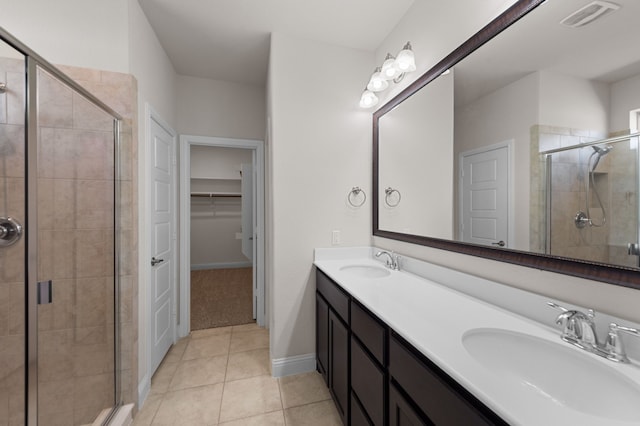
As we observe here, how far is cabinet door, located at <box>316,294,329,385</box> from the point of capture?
5.78ft

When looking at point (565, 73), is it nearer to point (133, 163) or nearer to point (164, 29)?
point (133, 163)

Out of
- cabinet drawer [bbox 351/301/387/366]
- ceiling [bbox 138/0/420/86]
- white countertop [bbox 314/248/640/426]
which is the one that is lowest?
cabinet drawer [bbox 351/301/387/366]

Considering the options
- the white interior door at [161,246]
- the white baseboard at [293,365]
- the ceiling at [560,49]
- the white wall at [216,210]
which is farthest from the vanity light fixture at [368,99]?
the white wall at [216,210]

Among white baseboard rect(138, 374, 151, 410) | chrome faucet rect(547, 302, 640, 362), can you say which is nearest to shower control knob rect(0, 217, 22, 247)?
white baseboard rect(138, 374, 151, 410)

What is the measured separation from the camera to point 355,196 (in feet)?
7.21

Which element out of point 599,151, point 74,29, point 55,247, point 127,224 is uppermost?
point 74,29

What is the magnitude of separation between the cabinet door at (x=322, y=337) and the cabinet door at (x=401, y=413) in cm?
81

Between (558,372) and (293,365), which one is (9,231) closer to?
(293,365)

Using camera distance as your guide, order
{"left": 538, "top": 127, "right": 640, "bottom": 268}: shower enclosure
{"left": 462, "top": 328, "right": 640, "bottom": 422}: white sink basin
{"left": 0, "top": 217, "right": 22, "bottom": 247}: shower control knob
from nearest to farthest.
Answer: {"left": 462, "top": 328, "right": 640, "bottom": 422}: white sink basin → {"left": 538, "top": 127, "right": 640, "bottom": 268}: shower enclosure → {"left": 0, "top": 217, "right": 22, "bottom": 247}: shower control knob

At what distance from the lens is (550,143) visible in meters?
0.96

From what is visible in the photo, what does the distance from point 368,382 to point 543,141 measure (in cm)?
121

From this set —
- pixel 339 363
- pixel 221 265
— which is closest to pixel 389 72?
pixel 339 363

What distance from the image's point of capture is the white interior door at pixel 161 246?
203cm

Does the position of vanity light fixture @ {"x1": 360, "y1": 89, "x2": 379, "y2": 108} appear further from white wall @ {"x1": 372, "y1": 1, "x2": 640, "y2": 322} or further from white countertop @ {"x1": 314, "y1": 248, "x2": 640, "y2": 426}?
white countertop @ {"x1": 314, "y1": 248, "x2": 640, "y2": 426}
